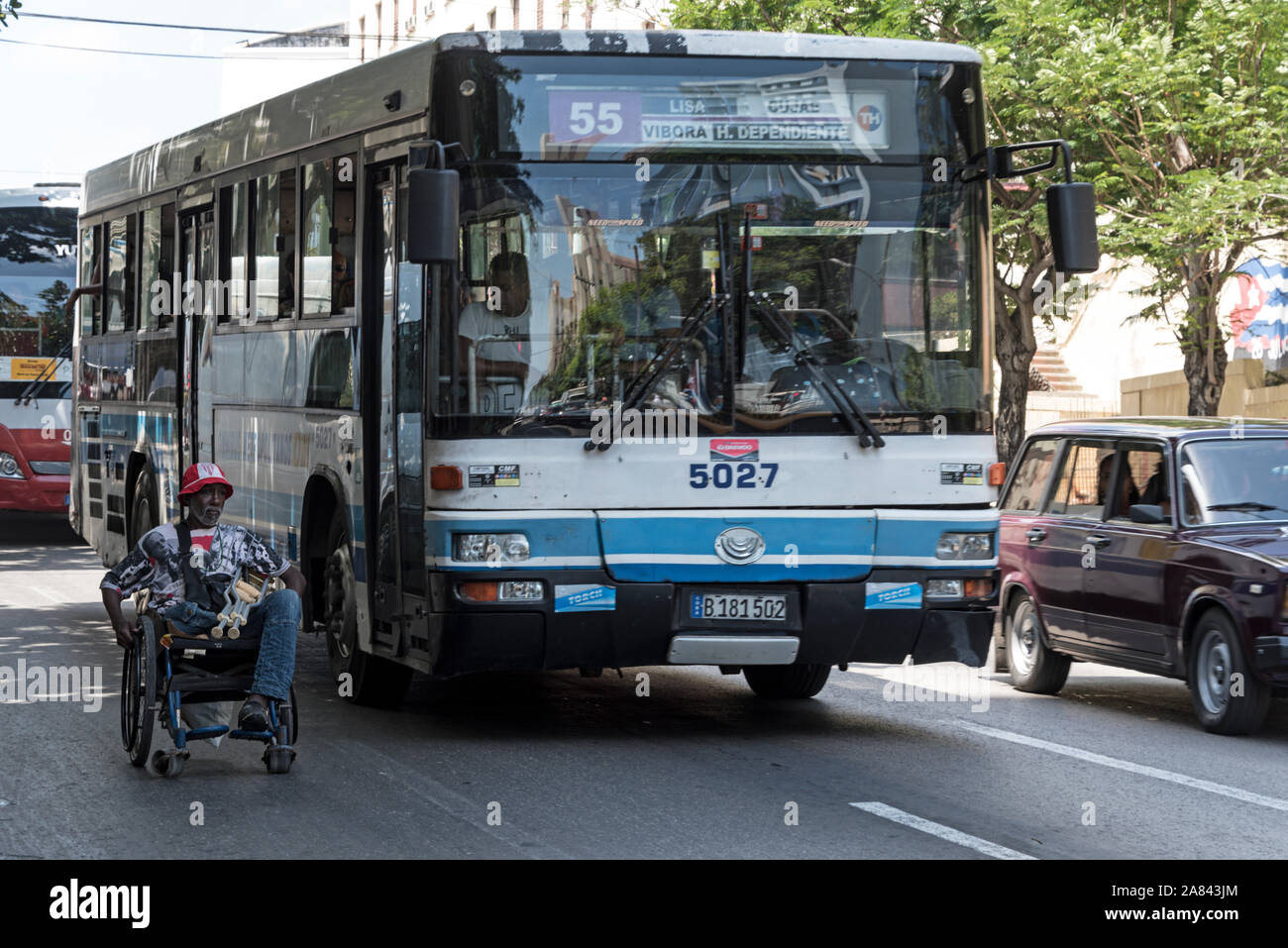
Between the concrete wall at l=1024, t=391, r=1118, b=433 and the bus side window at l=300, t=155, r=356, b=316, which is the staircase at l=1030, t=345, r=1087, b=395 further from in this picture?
the bus side window at l=300, t=155, r=356, b=316

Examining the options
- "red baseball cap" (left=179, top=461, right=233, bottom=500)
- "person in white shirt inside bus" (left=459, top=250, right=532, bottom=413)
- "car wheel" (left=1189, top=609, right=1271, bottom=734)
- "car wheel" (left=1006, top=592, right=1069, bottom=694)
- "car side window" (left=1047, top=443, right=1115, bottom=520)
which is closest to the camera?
"red baseball cap" (left=179, top=461, right=233, bottom=500)

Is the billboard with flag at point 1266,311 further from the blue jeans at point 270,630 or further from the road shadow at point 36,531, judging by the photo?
the blue jeans at point 270,630

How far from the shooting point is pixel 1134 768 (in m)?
10.1

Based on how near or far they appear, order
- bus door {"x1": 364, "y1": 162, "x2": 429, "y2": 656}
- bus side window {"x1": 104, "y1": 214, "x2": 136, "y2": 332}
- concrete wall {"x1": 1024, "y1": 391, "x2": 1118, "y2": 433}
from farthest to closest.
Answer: concrete wall {"x1": 1024, "y1": 391, "x2": 1118, "y2": 433}, bus side window {"x1": 104, "y1": 214, "x2": 136, "y2": 332}, bus door {"x1": 364, "y1": 162, "x2": 429, "y2": 656}

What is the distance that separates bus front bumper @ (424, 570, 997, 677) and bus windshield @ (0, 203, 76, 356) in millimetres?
16953

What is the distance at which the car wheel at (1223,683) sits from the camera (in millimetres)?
11164

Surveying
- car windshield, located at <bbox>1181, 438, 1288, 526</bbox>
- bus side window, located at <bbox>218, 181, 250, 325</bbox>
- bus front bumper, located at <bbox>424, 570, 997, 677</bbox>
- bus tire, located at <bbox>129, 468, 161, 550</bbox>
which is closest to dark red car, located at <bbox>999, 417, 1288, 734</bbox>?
car windshield, located at <bbox>1181, 438, 1288, 526</bbox>

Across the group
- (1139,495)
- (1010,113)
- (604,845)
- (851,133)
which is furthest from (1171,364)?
(604,845)

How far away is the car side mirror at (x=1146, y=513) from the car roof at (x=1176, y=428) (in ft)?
1.48

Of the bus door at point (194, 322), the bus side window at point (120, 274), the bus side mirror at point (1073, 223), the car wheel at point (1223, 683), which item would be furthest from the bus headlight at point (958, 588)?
the bus side window at point (120, 274)

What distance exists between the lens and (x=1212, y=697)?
1152 centimetres

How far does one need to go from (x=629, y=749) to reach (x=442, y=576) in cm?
123

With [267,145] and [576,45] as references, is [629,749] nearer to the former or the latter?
[576,45]

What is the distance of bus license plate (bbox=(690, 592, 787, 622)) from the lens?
10.0m
